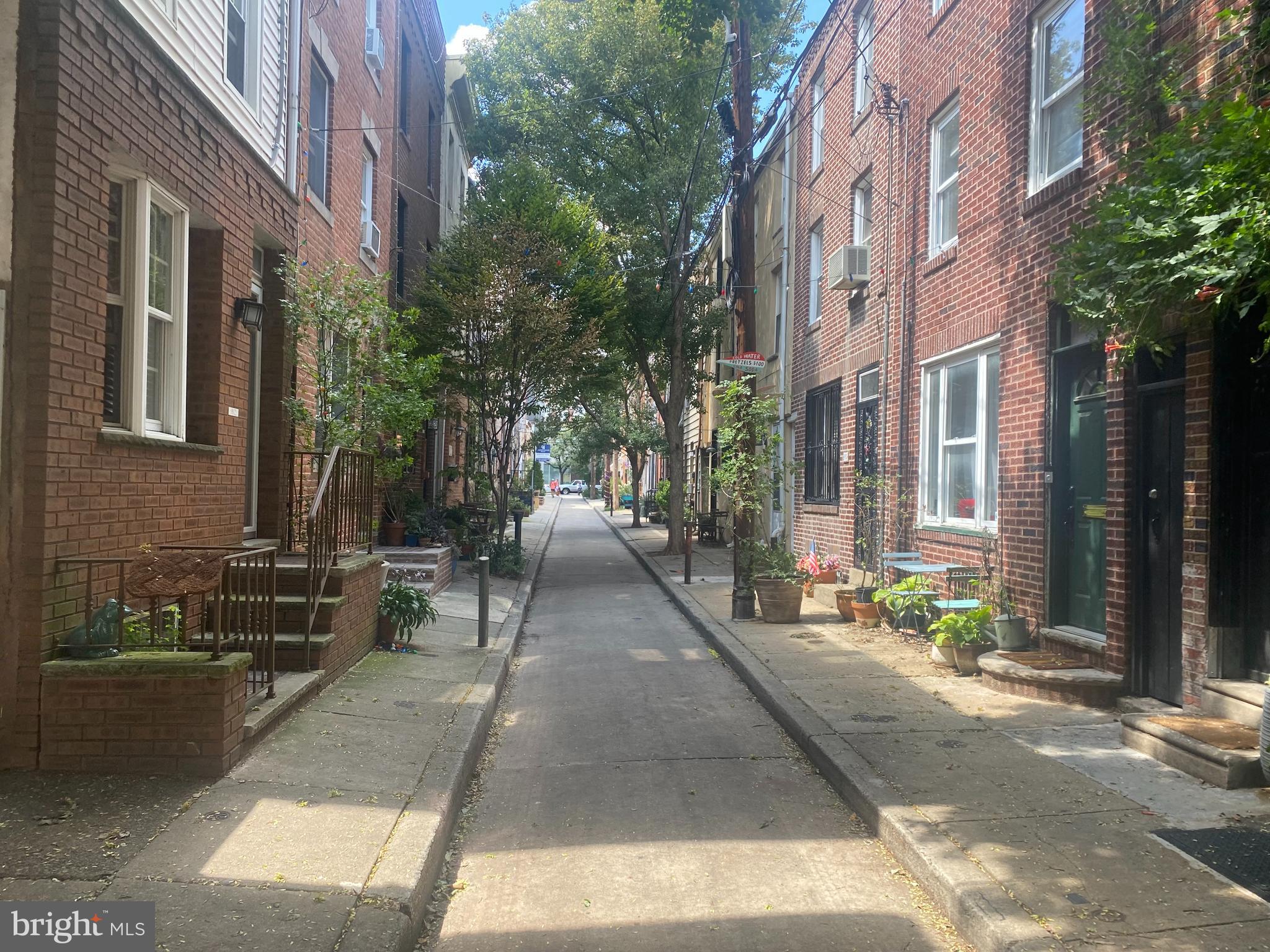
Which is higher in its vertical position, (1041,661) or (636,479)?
(636,479)

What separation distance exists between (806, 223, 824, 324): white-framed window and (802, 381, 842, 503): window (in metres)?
1.45

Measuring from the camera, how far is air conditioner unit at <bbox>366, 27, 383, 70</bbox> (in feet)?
42.9

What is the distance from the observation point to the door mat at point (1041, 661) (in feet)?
23.2

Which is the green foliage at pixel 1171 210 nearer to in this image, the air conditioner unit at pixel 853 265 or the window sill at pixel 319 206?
the air conditioner unit at pixel 853 265

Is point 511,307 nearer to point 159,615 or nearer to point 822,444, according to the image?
point 822,444

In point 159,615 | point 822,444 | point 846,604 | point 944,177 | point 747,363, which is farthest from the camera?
point 822,444

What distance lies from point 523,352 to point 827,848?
11.8 meters

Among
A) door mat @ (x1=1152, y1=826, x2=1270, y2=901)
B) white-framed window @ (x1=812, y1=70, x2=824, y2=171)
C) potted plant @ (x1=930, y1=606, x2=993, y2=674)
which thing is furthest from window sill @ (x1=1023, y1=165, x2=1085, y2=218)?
white-framed window @ (x1=812, y1=70, x2=824, y2=171)

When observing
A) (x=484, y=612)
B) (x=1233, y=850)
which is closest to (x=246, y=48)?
(x=484, y=612)

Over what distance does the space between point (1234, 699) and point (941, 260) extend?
593 cm

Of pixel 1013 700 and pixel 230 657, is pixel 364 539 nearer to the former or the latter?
pixel 230 657

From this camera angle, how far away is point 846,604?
11320 millimetres

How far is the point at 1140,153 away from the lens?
5352 millimetres

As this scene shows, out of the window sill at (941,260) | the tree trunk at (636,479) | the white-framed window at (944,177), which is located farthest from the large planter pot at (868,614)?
the tree trunk at (636,479)
